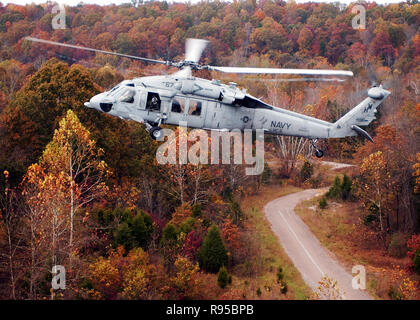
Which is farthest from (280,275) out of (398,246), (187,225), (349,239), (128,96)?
(128,96)

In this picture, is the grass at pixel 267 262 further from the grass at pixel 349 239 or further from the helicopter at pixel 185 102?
the helicopter at pixel 185 102

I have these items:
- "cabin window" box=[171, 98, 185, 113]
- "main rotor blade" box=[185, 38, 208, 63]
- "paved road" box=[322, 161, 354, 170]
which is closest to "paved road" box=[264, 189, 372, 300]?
"paved road" box=[322, 161, 354, 170]

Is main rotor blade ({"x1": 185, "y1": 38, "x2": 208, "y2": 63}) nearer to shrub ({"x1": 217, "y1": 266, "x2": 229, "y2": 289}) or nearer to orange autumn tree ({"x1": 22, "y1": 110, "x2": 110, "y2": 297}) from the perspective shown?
orange autumn tree ({"x1": 22, "y1": 110, "x2": 110, "y2": 297})

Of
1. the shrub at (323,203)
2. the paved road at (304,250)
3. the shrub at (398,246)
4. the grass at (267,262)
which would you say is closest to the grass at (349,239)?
the shrub at (323,203)

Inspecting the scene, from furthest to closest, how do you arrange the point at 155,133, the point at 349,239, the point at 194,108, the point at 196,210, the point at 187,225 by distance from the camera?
the point at 349,239, the point at 196,210, the point at 187,225, the point at 194,108, the point at 155,133

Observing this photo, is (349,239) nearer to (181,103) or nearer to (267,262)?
(267,262)
